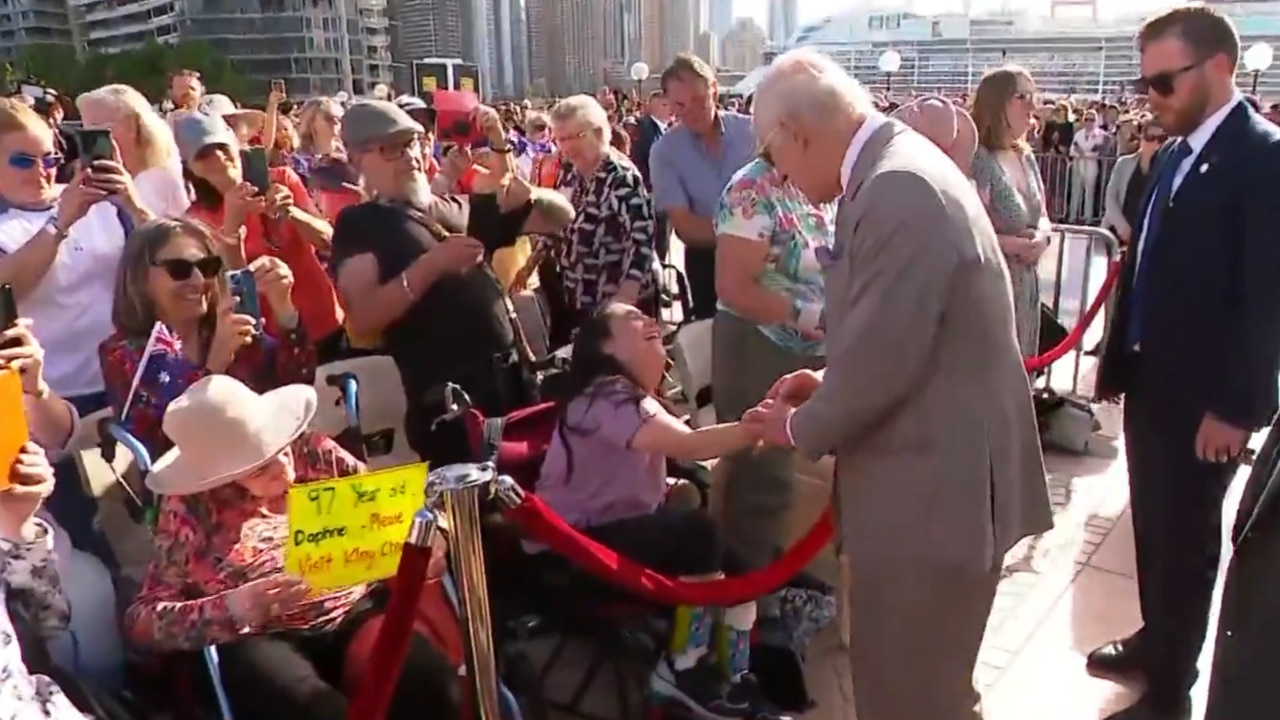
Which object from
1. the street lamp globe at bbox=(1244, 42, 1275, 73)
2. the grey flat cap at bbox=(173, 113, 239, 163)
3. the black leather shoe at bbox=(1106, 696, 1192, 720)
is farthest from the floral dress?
the street lamp globe at bbox=(1244, 42, 1275, 73)

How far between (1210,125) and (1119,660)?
5.09 feet

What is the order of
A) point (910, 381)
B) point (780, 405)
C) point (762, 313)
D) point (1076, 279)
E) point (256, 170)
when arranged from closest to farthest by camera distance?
point (910, 381) < point (780, 405) < point (762, 313) < point (256, 170) < point (1076, 279)

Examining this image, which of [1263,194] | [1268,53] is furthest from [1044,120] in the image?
[1263,194]

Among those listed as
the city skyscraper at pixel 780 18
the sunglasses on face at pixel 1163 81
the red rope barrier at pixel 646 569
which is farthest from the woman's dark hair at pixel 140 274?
the city skyscraper at pixel 780 18

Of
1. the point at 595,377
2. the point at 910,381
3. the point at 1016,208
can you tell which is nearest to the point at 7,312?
the point at 595,377

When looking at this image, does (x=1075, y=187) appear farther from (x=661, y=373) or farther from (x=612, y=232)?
(x=661, y=373)

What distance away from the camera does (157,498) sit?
2.47 meters

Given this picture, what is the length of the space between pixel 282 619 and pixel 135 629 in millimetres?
295

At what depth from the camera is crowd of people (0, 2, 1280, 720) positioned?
1.94 m

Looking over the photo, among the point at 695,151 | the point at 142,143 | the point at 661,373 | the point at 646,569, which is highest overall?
the point at 142,143

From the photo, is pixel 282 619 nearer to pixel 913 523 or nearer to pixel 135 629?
pixel 135 629

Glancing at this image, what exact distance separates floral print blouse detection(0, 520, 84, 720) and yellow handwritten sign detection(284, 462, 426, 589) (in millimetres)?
408

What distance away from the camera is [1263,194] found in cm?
239

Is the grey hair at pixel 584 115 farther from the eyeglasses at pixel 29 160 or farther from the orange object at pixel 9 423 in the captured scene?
the orange object at pixel 9 423
